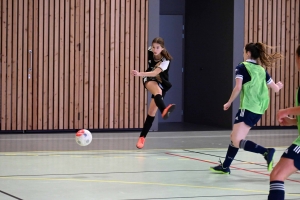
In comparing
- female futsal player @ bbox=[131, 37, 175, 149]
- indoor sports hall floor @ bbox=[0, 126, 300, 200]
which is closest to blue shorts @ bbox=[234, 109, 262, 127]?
indoor sports hall floor @ bbox=[0, 126, 300, 200]

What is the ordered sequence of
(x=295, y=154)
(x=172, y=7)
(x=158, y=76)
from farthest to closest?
(x=172, y=7) → (x=158, y=76) → (x=295, y=154)

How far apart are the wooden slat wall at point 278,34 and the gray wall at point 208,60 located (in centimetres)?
58

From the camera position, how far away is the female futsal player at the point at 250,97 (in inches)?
283

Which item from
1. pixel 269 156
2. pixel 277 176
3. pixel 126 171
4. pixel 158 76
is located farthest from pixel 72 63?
pixel 277 176

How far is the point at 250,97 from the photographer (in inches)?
286

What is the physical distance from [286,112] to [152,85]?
5.59m

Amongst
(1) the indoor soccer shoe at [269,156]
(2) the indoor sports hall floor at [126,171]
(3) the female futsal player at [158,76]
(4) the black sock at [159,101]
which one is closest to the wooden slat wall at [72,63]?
(2) the indoor sports hall floor at [126,171]

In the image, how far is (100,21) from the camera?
13.6 m

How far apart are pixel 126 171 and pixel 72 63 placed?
6381 millimetres

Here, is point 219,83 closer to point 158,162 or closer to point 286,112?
point 158,162

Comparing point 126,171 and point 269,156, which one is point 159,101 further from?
A: point 269,156

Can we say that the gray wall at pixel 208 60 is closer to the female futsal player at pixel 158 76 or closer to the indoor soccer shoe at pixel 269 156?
the female futsal player at pixel 158 76

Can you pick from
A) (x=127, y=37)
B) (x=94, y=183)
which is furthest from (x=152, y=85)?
(x=127, y=37)

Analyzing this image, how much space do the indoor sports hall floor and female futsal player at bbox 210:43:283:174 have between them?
1.21ft
